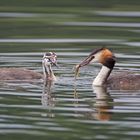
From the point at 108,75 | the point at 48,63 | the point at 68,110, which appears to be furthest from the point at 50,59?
the point at 68,110

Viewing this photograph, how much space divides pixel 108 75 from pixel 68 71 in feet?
3.90

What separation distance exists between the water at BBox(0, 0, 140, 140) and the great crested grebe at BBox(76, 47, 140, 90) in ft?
0.95

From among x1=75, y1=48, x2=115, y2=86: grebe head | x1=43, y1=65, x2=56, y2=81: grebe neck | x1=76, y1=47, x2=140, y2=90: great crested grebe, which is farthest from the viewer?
x1=43, y1=65, x2=56, y2=81: grebe neck

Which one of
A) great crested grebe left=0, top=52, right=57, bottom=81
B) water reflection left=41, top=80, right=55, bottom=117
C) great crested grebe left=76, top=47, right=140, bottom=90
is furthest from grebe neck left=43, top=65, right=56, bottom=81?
great crested grebe left=76, top=47, right=140, bottom=90

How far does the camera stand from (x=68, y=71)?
750 inches

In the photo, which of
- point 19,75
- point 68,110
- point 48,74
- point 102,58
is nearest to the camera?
point 68,110

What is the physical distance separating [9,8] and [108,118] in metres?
13.1

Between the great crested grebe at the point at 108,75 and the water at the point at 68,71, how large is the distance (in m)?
0.29

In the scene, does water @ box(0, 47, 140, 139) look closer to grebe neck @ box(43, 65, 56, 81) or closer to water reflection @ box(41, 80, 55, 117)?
water reflection @ box(41, 80, 55, 117)

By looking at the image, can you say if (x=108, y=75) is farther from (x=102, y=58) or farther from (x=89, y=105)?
(x=89, y=105)

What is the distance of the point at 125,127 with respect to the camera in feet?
46.5

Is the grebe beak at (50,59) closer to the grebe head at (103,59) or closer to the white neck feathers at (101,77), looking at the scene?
the grebe head at (103,59)

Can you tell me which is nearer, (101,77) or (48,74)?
(101,77)

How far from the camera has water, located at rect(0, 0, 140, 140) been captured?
1420 centimetres
